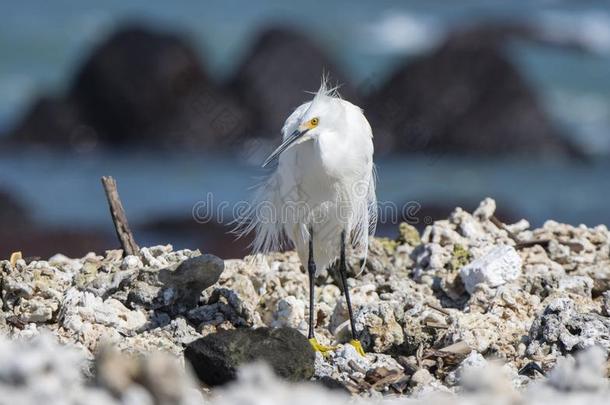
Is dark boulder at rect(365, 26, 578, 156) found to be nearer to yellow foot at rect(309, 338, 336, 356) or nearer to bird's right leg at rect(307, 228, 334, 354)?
bird's right leg at rect(307, 228, 334, 354)

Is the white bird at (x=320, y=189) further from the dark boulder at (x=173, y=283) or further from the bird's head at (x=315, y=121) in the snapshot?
the dark boulder at (x=173, y=283)

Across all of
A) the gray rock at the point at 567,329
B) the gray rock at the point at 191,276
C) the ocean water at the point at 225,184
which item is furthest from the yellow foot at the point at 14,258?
the ocean water at the point at 225,184

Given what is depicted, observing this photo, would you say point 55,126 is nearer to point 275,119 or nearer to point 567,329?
point 275,119

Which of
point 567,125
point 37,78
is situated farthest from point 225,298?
point 37,78

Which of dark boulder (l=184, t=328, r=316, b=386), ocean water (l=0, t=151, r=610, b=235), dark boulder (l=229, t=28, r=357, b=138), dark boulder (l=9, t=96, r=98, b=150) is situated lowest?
dark boulder (l=184, t=328, r=316, b=386)

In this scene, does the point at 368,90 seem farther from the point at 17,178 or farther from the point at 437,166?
the point at 17,178

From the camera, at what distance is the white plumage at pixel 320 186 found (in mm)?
6234

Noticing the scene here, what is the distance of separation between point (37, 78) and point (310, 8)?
7.07 metres

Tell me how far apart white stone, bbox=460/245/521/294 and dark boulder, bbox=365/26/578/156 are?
1367 cm

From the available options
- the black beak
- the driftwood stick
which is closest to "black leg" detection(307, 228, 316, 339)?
the black beak

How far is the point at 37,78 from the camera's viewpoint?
26.3 metres

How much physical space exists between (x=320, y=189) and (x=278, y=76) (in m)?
15.2

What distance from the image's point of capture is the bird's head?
242 inches

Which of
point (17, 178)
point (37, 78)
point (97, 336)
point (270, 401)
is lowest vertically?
point (270, 401)
